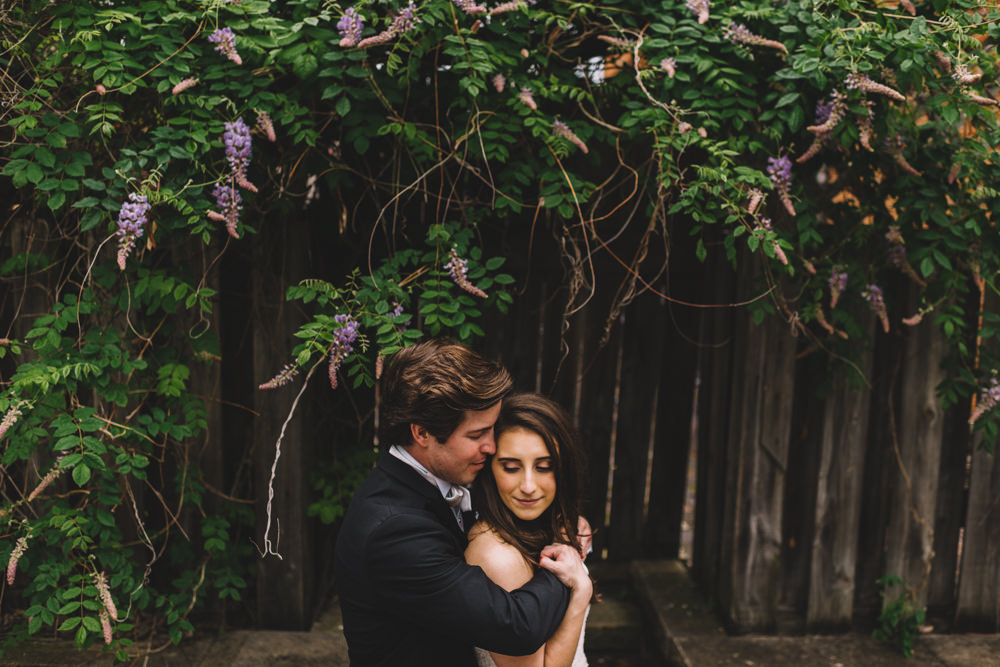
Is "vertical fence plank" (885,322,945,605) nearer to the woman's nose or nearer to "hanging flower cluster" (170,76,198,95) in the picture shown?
the woman's nose

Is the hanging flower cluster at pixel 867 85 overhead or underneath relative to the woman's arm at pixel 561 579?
overhead

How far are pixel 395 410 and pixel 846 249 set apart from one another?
197 centimetres

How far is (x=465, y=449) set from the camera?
7.24 feet

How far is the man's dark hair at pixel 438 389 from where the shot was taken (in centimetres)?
216

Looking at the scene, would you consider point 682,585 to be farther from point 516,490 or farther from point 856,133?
point 856,133

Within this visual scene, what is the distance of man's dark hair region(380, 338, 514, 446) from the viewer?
85.0 inches

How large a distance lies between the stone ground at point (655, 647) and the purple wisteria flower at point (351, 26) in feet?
8.01

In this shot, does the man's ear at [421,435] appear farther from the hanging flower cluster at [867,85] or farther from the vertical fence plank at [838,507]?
Answer: the vertical fence plank at [838,507]

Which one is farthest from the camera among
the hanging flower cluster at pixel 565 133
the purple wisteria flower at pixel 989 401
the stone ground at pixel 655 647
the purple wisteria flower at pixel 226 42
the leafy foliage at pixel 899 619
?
the leafy foliage at pixel 899 619

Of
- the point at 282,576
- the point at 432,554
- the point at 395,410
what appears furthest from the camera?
the point at 282,576

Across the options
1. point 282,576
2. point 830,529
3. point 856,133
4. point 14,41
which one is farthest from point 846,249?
point 14,41

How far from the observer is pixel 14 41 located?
266cm

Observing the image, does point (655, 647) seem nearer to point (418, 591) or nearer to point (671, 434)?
point (671, 434)

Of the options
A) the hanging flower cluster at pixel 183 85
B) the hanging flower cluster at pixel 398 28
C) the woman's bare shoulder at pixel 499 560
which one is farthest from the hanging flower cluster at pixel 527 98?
the woman's bare shoulder at pixel 499 560
